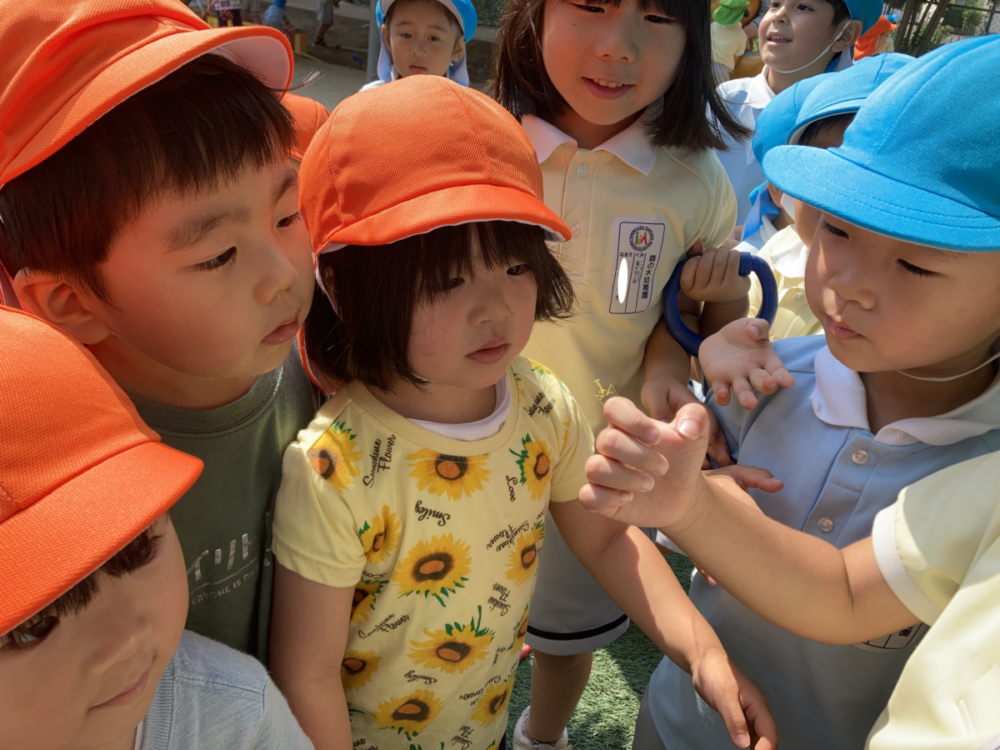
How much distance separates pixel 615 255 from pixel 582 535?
2.20ft

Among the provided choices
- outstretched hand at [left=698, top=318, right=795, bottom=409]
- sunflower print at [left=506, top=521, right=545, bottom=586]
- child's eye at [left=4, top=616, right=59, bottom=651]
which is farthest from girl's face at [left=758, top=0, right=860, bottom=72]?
child's eye at [left=4, top=616, right=59, bottom=651]

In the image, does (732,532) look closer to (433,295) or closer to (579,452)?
(579,452)

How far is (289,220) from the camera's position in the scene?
38.4 inches

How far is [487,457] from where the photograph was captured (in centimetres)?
110

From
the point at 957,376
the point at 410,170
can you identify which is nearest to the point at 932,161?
the point at 957,376

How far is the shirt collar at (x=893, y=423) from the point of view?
1062 mm

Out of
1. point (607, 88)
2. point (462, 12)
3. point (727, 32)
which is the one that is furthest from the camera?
point (727, 32)

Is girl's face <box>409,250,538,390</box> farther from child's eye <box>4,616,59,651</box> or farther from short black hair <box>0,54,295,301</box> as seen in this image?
child's eye <box>4,616,59,651</box>

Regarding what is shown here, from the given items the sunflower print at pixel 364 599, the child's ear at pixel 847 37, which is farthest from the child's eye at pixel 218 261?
the child's ear at pixel 847 37

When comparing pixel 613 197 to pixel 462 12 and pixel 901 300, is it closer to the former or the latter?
pixel 901 300

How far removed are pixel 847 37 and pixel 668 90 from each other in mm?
1967

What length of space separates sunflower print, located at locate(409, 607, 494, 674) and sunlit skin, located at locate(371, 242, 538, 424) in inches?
12.6

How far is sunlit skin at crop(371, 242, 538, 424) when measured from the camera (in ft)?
3.36

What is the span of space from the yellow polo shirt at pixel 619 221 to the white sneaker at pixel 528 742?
38.3 inches
